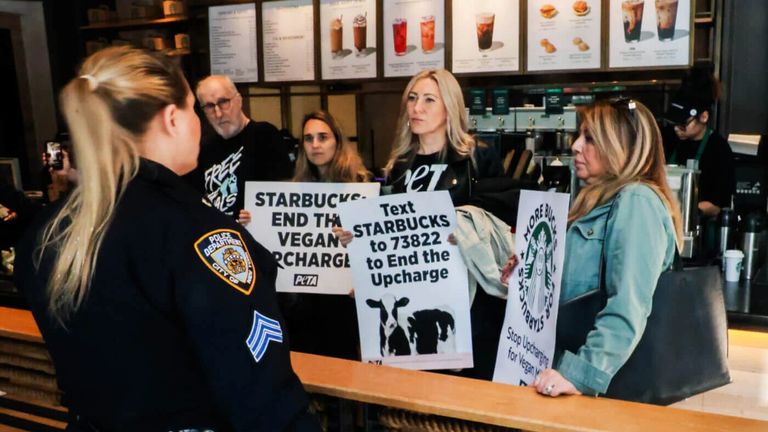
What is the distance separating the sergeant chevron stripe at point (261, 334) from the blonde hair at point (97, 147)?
23cm

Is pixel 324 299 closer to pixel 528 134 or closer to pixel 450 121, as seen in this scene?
pixel 450 121

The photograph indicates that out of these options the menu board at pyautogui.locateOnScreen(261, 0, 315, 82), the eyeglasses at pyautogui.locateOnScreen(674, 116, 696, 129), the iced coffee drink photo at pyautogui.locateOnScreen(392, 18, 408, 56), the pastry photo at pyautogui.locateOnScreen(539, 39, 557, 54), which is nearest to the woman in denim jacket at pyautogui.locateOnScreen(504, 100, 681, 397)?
the eyeglasses at pyautogui.locateOnScreen(674, 116, 696, 129)

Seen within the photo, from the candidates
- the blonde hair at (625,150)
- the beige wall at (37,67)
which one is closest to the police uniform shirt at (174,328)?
the blonde hair at (625,150)

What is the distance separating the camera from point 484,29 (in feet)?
15.9

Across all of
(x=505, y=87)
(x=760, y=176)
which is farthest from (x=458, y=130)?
(x=505, y=87)

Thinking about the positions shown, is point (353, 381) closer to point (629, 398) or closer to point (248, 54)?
point (629, 398)

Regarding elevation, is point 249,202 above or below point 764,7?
below

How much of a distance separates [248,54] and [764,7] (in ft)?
13.2

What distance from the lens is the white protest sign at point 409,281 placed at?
2125 mm

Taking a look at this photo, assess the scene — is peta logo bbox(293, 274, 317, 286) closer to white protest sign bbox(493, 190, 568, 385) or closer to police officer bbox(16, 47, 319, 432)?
white protest sign bbox(493, 190, 568, 385)

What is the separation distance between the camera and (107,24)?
649 cm

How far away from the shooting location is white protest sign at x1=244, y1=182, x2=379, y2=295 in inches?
102

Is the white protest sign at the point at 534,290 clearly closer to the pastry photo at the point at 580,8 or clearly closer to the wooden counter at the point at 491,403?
the wooden counter at the point at 491,403

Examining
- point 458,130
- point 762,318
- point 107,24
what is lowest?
point 762,318
